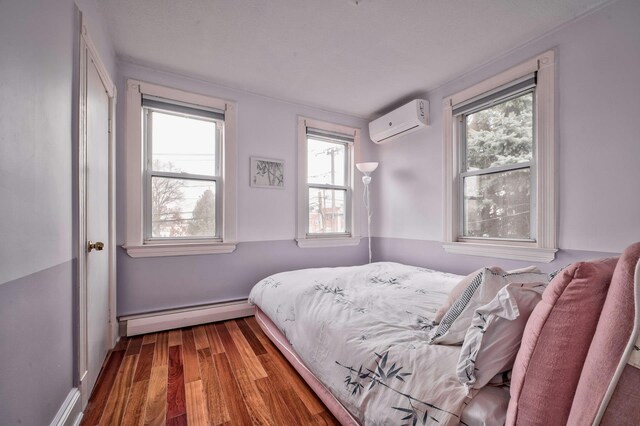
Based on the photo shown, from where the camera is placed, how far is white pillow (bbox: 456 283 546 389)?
2.76ft

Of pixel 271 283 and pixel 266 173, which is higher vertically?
pixel 266 173

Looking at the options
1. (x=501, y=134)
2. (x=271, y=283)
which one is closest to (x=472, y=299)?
(x=271, y=283)

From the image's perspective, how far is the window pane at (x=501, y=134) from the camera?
229 cm

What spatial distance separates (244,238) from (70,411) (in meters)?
1.84

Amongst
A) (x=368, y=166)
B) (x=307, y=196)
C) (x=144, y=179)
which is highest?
(x=368, y=166)

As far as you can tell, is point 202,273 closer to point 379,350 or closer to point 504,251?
point 379,350

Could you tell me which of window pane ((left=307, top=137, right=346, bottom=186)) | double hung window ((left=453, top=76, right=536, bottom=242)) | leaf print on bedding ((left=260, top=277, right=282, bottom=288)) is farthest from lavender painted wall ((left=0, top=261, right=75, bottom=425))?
double hung window ((left=453, top=76, right=536, bottom=242))

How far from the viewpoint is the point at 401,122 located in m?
3.09

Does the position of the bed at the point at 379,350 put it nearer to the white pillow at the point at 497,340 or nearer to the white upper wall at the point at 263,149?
the white pillow at the point at 497,340

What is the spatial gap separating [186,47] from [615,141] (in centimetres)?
335

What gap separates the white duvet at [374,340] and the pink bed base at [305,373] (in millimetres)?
102

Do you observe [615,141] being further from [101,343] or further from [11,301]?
[101,343]

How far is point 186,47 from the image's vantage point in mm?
2223

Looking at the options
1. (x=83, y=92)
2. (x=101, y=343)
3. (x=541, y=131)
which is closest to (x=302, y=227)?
(x=101, y=343)
